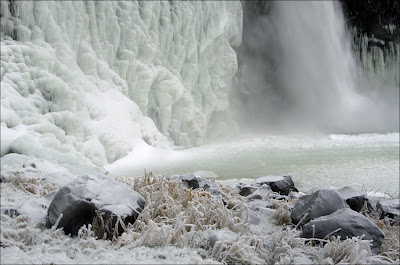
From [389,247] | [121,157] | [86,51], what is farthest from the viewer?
[86,51]

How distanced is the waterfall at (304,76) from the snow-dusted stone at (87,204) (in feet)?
51.2

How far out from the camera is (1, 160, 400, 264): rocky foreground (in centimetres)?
159

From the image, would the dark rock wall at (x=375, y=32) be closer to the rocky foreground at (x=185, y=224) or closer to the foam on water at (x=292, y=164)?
the foam on water at (x=292, y=164)

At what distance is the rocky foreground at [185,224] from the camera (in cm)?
159

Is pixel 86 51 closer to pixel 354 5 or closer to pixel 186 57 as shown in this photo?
pixel 186 57

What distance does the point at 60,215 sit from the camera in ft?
5.46

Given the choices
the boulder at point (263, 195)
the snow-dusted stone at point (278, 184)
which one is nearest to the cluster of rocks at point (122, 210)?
the boulder at point (263, 195)

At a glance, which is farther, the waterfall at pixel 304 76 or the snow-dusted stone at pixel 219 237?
the waterfall at pixel 304 76

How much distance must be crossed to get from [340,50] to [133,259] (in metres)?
19.5

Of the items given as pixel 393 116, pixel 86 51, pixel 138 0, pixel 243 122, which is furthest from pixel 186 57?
pixel 393 116

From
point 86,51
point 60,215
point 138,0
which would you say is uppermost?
point 138,0

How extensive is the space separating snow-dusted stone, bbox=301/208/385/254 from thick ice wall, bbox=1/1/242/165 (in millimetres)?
3912

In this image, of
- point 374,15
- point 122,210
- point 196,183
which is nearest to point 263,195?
point 196,183

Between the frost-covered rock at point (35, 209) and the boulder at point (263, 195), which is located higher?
the frost-covered rock at point (35, 209)
